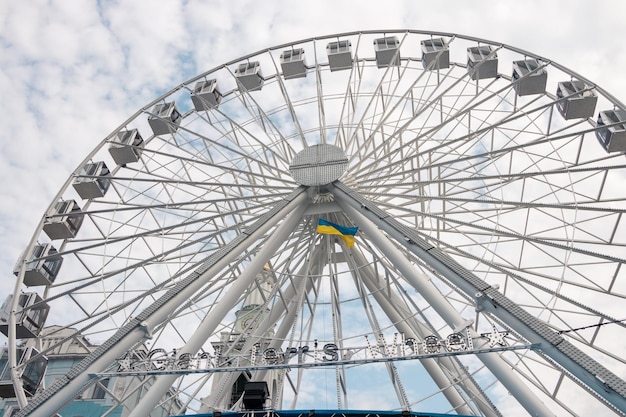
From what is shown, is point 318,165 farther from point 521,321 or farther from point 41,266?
point 41,266

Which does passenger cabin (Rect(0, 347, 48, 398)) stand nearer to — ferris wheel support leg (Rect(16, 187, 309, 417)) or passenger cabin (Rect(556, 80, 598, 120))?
ferris wheel support leg (Rect(16, 187, 309, 417))

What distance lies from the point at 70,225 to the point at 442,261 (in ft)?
41.4

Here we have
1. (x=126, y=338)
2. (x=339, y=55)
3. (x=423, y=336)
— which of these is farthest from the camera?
(x=339, y=55)

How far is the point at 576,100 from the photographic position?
1639 centimetres

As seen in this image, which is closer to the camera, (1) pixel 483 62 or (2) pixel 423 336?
(2) pixel 423 336

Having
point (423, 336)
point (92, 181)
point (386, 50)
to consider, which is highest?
point (386, 50)

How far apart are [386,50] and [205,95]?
255 inches

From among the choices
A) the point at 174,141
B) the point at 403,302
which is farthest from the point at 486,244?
the point at 174,141

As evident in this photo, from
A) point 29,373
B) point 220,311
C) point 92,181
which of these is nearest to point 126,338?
point 220,311

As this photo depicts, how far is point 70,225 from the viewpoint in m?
18.5

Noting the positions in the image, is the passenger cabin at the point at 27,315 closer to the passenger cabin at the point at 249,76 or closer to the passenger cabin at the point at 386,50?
the passenger cabin at the point at 249,76

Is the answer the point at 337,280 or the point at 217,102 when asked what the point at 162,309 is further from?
the point at 217,102

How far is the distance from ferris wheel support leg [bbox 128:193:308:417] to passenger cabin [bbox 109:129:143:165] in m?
6.91

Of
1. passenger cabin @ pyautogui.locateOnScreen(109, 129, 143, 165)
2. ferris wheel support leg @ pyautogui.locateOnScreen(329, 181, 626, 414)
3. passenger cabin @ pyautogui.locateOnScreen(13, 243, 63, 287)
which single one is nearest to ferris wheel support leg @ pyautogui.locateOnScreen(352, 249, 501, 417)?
ferris wheel support leg @ pyautogui.locateOnScreen(329, 181, 626, 414)
